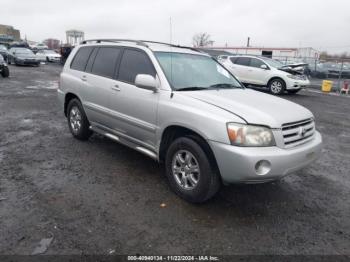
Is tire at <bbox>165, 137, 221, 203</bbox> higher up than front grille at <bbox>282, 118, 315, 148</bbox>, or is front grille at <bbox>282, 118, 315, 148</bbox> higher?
front grille at <bbox>282, 118, 315, 148</bbox>

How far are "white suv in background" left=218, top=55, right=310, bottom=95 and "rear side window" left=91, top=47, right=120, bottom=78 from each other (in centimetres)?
1000

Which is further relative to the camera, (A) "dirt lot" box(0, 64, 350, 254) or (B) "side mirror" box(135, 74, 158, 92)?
(B) "side mirror" box(135, 74, 158, 92)

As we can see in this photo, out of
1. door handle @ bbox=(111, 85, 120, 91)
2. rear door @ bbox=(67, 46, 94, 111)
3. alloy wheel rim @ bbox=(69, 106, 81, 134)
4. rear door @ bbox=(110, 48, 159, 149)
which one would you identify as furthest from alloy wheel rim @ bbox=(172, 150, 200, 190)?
alloy wheel rim @ bbox=(69, 106, 81, 134)

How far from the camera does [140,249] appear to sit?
2842mm

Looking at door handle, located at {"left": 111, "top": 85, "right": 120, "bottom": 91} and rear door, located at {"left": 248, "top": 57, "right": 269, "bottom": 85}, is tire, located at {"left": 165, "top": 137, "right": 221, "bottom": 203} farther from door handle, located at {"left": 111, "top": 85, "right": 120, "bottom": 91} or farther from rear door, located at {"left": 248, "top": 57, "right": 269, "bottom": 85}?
rear door, located at {"left": 248, "top": 57, "right": 269, "bottom": 85}

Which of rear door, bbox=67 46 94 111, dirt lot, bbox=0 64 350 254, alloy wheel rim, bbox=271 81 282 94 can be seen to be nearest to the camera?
dirt lot, bbox=0 64 350 254

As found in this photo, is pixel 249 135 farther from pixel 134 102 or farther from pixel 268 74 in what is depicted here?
pixel 268 74

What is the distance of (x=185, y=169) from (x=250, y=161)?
885mm

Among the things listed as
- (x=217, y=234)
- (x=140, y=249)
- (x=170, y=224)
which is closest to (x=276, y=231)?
(x=217, y=234)

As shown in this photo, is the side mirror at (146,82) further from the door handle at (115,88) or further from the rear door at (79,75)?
the rear door at (79,75)

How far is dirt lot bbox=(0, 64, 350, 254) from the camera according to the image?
294cm

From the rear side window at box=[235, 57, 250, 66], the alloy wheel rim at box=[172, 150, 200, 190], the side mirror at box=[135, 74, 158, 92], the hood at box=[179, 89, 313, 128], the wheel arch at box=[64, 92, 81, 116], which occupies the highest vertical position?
the rear side window at box=[235, 57, 250, 66]

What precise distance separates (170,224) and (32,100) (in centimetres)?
888

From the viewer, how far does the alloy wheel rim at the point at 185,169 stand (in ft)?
11.9
